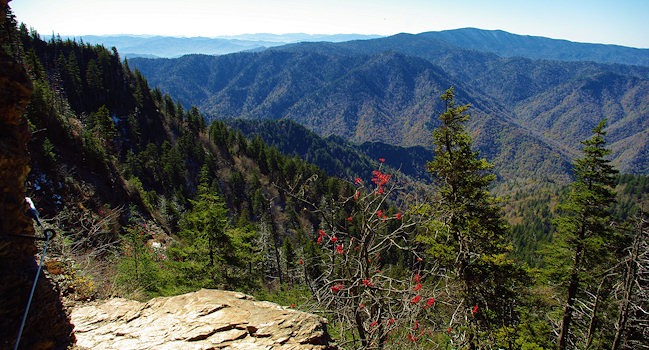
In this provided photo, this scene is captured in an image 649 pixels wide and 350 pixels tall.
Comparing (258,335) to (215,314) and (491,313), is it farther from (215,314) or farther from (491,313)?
(491,313)

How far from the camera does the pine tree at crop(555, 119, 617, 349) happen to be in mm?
13633

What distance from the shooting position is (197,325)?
602 centimetres

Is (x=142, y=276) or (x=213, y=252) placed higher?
(x=213, y=252)

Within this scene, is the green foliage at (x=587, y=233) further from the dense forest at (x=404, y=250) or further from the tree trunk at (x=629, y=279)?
the tree trunk at (x=629, y=279)

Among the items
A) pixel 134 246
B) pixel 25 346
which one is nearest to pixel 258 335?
pixel 25 346

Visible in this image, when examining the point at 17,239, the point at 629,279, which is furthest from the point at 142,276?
the point at 629,279

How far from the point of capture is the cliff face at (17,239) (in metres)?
3.48

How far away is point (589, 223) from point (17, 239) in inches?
758

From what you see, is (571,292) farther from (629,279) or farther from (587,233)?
(629,279)

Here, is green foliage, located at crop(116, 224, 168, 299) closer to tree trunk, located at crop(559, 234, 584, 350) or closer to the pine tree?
the pine tree

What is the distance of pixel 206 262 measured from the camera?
13883mm

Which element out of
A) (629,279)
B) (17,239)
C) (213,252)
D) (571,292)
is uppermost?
(17,239)

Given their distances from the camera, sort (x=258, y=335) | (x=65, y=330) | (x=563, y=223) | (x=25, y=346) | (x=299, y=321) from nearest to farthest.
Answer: (x=25, y=346) → (x=65, y=330) → (x=258, y=335) → (x=299, y=321) → (x=563, y=223)

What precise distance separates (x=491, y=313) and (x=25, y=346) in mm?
15722
